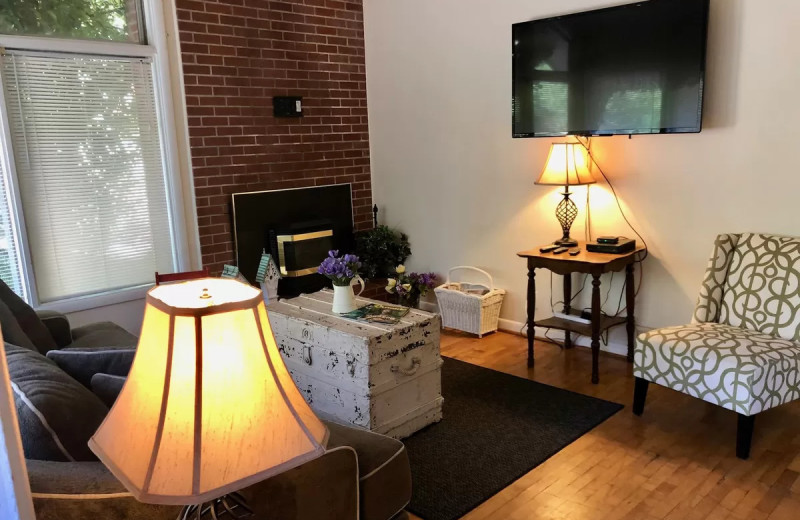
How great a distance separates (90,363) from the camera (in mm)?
1850

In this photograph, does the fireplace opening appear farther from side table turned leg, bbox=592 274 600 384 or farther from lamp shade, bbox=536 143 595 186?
side table turned leg, bbox=592 274 600 384

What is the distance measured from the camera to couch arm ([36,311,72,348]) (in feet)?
Result: 9.37

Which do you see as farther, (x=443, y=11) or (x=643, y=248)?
(x=443, y=11)

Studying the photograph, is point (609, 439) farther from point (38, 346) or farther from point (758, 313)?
point (38, 346)

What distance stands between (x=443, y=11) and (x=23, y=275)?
3128 mm

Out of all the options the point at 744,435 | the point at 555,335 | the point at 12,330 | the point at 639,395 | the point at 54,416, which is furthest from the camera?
the point at 555,335

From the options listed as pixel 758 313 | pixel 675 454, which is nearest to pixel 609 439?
pixel 675 454

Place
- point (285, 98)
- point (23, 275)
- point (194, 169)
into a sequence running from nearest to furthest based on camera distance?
point (23, 275)
point (194, 169)
point (285, 98)

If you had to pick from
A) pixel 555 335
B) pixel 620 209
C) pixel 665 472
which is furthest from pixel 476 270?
pixel 665 472

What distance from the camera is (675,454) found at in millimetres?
2568

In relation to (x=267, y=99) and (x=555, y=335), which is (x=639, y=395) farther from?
(x=267, y=99)

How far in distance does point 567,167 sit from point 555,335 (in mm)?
1181

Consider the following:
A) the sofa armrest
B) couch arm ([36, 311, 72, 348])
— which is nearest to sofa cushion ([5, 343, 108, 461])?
the sofa armrest

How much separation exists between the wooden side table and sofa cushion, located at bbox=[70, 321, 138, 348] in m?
2.16
